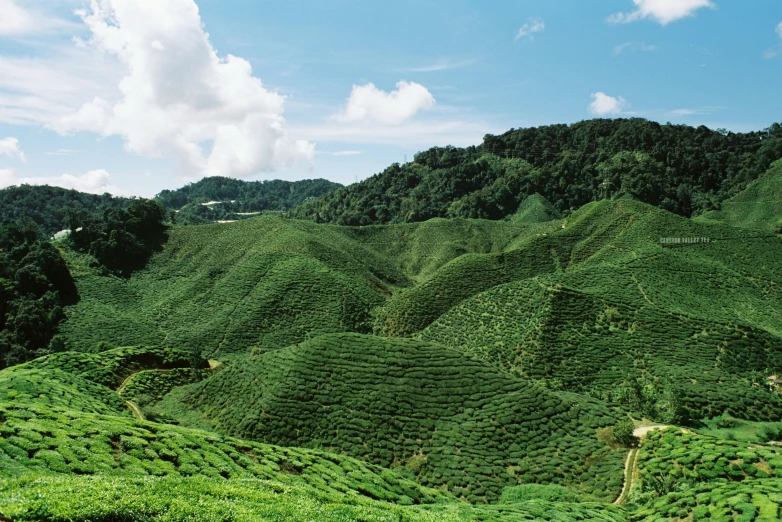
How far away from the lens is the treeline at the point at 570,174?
125m

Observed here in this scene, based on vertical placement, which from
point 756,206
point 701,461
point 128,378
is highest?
point 756,206

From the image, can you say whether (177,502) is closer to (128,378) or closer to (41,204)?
(128,378)

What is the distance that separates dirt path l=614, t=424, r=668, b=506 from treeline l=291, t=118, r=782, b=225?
10203 cm

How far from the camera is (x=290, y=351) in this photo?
1581 inches

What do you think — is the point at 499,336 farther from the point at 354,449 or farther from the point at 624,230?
the point at 624,230

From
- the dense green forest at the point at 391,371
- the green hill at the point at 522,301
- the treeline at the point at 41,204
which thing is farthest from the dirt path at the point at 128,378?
the treeline at the point at 41,204

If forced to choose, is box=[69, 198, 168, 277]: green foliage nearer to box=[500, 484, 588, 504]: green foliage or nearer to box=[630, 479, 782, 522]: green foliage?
box=[500, 484, 588, 504]: green foliage

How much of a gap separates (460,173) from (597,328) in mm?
106915

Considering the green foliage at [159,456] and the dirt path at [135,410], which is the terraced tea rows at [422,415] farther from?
the green foliage at [159,456]

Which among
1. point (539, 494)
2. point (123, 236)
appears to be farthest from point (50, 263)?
point (539, 494)

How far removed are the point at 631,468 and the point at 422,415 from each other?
1250cm

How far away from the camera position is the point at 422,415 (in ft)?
106

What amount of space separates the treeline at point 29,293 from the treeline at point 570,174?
77.0 m

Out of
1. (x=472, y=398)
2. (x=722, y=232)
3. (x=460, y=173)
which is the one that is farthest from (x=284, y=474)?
(x=460, y=173)
